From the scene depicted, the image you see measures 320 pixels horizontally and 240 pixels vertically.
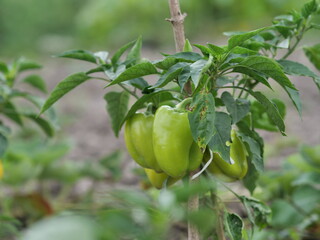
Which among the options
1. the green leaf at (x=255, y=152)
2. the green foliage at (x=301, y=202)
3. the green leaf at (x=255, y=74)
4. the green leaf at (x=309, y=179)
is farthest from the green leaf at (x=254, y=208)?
the green leaf at (x=309, y=179)

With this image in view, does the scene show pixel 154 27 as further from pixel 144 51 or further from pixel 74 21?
pixel 74 21

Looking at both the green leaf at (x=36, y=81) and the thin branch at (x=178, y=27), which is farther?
the green leaf at (x=36, y=81)

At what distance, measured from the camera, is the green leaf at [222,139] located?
3.84 ft

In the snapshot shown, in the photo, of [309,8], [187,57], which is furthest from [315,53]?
[187,57]

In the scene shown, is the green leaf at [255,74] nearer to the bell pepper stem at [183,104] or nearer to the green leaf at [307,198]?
the bell pepper stem at [183,104]

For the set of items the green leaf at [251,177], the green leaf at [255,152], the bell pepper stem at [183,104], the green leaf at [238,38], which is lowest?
the green leaf at [251,177]

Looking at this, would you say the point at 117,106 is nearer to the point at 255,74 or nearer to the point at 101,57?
the point at 101,57

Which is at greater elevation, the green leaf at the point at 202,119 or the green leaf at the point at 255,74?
the green leaf at the point at 255,74

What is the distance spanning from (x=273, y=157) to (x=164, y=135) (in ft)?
6.31

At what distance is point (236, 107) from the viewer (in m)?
1.28

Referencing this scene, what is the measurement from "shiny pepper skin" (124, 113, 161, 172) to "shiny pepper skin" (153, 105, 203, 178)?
67 mm

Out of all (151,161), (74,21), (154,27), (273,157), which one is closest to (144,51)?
(154,27)

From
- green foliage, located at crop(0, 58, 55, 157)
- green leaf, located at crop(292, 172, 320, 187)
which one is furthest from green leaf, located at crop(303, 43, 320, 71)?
green foliage, located at crop(0, 58, 55, 157)

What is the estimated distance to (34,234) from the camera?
0.51 metres
